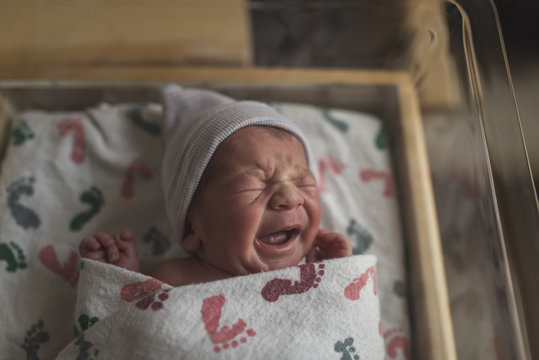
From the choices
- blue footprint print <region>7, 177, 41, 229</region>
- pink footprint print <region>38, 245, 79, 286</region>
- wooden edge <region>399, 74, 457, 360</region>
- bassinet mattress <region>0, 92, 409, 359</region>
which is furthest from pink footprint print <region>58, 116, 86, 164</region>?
wooden edge <region>399, 74, 457, 360</region>

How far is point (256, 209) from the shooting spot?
86 cm

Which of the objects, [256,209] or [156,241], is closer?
[256,209]

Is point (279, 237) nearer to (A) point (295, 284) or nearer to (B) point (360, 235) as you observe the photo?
(A) point (295, 284)

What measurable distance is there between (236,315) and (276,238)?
0.18m

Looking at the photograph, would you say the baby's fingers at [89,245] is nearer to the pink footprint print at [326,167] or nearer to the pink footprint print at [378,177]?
the pink footprint print at [326,167]

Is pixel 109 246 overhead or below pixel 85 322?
overhead

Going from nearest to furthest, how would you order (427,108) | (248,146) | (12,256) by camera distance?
(248,146) < (12,256) < (427,108)

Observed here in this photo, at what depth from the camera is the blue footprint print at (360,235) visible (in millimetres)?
1111

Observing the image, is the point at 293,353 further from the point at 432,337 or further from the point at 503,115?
the point at 503,115

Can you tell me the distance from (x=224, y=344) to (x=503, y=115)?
0.65 m

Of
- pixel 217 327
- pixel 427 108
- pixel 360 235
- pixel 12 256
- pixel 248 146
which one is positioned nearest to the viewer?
pixel 217 327

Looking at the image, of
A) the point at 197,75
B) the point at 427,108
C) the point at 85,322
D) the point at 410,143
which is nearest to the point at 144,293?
the point at 85,322

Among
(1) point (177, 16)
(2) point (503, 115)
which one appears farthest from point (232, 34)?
(2) point (503, 115)

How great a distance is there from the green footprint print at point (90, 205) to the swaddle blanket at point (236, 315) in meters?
0.21
